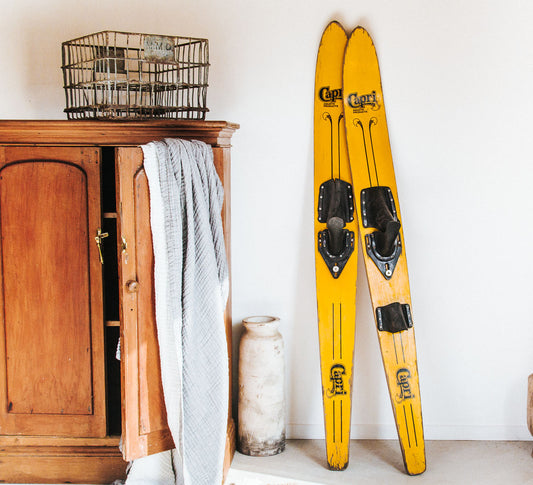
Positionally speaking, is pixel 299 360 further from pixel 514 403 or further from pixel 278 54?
pixel 278 54

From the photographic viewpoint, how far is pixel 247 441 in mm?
3023

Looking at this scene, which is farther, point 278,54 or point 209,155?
point 278,54

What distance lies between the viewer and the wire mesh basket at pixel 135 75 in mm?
2643

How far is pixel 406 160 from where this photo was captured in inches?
121

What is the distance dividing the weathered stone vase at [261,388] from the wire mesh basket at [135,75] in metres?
1.00

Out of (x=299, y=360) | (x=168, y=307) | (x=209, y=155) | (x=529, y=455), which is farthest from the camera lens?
(x=299, y=360)

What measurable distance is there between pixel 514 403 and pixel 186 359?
1.67 metres

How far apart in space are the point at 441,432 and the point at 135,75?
7.25ft

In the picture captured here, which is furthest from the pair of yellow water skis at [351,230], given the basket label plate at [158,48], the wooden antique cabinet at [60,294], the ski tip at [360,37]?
the basket label plate at [158,48]

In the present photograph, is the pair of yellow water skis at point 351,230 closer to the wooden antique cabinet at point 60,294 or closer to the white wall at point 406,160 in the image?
the white wall at point 406,160

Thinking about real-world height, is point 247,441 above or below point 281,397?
below

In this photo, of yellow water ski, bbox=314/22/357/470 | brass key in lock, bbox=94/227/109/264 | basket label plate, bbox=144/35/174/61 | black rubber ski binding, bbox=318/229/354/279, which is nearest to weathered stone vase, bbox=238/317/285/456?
yellow water ski, bbox=314/22/357/470

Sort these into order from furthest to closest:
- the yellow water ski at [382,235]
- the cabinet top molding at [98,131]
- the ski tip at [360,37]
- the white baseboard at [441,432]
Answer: the white baseboard at [441,432] → the ski tip at [360,37] → the yellow water ski at [382,235] → the cabinet top molding at [98,131]

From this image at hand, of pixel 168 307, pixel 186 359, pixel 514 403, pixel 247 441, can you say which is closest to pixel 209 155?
pixel 168 307
